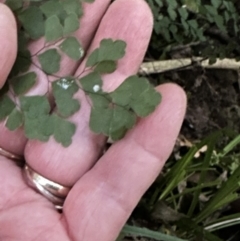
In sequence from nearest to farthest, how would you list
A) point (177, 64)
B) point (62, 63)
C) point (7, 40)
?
point (7, 40)
point (62, 63)
point (177, 64)

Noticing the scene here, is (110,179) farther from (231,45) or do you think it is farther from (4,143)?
(231,45)

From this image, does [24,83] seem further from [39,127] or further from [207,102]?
[207,102]

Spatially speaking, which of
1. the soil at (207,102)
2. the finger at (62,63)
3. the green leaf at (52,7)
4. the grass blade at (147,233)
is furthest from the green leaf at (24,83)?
the soil at (207,102)

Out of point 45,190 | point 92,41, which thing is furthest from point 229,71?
point 45,190

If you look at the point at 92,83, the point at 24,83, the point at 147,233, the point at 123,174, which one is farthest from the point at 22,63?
the point at 147,233

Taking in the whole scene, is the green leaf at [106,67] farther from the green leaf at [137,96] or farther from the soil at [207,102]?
the soil at [207,102]

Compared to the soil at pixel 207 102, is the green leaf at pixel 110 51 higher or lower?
higher
